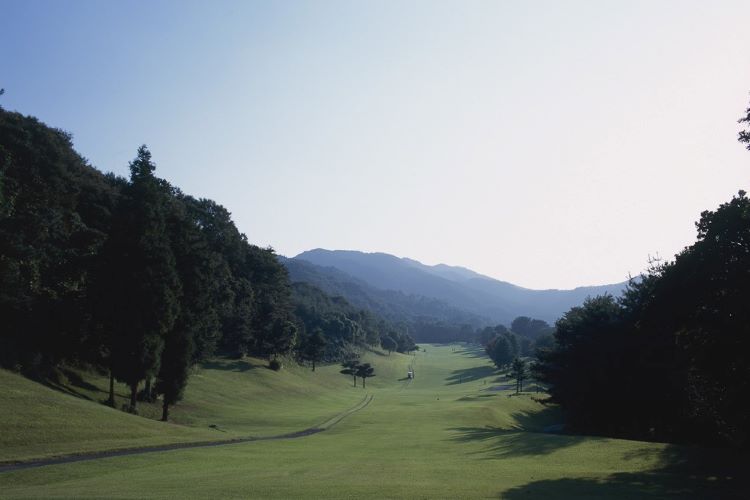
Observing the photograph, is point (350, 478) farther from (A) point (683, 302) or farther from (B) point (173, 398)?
(B) point (173, 398)

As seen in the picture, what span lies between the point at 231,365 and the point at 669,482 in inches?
2737

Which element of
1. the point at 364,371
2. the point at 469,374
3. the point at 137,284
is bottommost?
the point at 469,374

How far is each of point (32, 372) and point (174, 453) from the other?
→ 18701 mm

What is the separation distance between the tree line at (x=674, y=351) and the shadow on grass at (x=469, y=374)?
251ft

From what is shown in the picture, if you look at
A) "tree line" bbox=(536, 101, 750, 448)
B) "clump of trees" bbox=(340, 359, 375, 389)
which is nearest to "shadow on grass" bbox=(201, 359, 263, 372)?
"clump of trees" bbox=(340, 359, 375, 389)

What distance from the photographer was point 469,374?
14925 cm

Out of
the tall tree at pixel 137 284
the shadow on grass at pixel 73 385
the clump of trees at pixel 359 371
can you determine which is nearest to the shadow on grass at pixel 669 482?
the tall tree at pixel 137 284

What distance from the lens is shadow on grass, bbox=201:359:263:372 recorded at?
79394mm

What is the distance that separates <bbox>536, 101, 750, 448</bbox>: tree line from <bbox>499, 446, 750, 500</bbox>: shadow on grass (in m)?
3.18

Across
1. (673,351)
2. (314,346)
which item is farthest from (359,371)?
(673,351)

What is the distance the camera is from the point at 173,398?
148ft

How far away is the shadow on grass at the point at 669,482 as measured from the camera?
20797mm

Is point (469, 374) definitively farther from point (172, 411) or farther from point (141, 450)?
point (141, 450)

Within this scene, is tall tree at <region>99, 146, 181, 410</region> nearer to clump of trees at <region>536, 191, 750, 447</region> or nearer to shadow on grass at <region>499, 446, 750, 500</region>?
shadow on grass at <region>499, 446, 750, 500</region>
